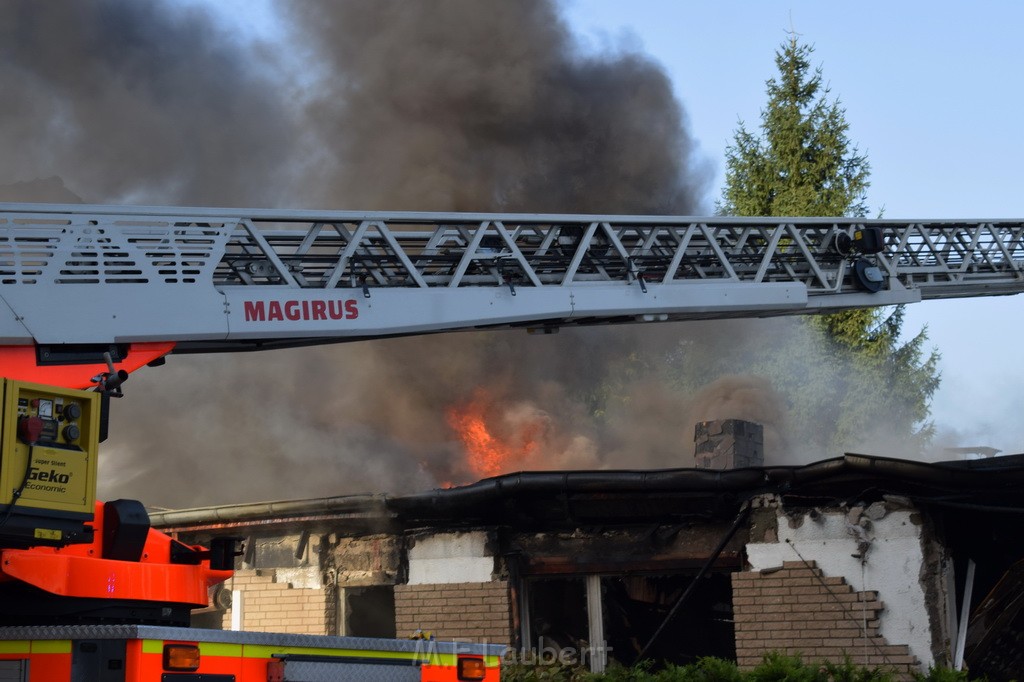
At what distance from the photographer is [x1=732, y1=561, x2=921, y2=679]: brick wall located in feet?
30.9

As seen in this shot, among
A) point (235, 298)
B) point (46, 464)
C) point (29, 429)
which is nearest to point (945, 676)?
point (235, 298)

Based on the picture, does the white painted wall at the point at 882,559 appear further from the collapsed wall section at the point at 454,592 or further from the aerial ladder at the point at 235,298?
the collapsed wall section at the point at 454,592

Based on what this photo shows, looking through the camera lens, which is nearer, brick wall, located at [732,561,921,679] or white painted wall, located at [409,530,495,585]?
brick wall, located at [732,561,921,679]

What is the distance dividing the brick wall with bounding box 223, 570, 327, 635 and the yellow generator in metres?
6.71

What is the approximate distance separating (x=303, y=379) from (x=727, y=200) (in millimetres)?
14306

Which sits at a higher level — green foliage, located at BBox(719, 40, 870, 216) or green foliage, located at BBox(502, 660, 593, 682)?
green foliage, located at BBox(719, 40, 870, 216)

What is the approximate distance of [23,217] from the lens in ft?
22.1

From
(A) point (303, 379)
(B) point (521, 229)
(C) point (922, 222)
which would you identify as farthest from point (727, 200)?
(B) point (521, 229)

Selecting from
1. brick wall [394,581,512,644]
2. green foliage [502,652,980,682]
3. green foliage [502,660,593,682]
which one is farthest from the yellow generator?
brick wall [394,581,512,644]

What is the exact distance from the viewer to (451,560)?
1120 centimetres

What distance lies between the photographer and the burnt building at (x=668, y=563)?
30.9 feet

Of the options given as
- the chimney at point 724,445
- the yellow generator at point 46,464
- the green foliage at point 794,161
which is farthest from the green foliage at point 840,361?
the yellow generator at point 46,464

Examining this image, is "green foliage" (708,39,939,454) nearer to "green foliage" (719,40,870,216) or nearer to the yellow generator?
"green foliage" (719,40,870,216)

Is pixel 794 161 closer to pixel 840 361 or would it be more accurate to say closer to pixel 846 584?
pixel 840 361
